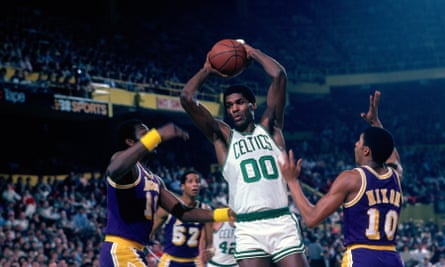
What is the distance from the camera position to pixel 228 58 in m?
6.39

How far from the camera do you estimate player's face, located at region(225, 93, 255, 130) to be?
250 inches

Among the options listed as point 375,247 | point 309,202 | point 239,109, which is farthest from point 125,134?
point 375,247

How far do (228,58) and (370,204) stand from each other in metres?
1.90

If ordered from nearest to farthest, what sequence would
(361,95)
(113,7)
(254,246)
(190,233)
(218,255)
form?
1. (254,246)
2. (190,233)
3. (218,255)
4. (113,7)
5. (361,95)

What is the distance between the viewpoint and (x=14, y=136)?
24.5 metres

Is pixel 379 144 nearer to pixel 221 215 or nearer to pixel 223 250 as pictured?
pixel 221 215

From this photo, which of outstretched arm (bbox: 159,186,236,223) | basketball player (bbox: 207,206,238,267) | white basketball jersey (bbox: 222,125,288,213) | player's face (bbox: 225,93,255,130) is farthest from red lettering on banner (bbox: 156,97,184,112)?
white basketball jersey (bbox: 222,125,288,213)

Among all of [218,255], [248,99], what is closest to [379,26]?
[218,255]

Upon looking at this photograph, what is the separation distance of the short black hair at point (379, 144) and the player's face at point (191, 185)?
4315 millimetres

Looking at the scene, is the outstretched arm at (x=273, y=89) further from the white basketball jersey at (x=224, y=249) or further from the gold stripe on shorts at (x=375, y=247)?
the white basketball jersey at (x=224, y=249)

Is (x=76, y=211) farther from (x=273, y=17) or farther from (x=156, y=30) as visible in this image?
(x=273, y=17)

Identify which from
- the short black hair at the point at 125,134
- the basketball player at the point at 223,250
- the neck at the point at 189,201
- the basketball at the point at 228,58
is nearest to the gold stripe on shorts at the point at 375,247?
the basketball at the point at 228,58

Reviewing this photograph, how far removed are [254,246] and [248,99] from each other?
1.37 meters

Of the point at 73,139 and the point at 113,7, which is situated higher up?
the point at 113,7
